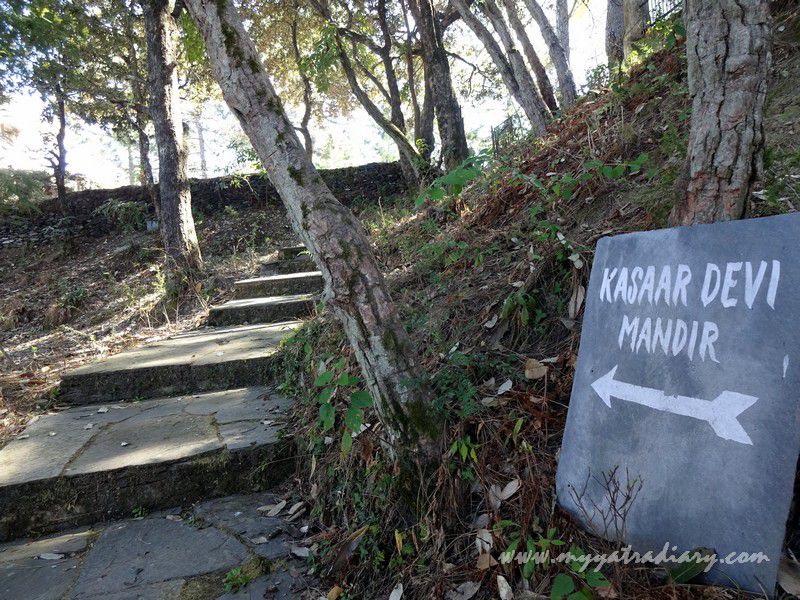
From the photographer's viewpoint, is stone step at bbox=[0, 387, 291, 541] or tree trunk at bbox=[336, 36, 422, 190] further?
tree trunk at bbox=[336, 36, 422, 190]

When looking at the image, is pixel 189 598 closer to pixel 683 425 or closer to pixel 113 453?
pixel 113 453

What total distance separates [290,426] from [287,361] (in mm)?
753

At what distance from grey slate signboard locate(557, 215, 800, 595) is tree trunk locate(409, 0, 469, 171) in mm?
5529

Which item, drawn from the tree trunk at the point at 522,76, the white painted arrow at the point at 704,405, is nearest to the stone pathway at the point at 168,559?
the white painted arrow at the point at 704,405

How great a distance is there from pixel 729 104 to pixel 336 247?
1474mm

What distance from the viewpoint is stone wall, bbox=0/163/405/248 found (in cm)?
988

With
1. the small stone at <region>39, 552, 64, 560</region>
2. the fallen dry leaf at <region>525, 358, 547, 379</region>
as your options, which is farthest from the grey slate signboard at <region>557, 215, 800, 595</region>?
the small stone at <region>39, 552, 64, 560</region>

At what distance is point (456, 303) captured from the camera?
2.73 m

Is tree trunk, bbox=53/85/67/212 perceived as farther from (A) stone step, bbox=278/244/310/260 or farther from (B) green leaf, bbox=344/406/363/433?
(B) green leaf, bbox=344/406/363/433

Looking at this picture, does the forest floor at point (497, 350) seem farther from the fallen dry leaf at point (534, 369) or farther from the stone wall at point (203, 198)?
the stone wall at point (203, 198)

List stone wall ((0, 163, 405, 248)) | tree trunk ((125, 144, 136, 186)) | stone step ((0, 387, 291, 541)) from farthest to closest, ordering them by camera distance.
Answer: tree trunk ((125, 144, 136, 186)) < stone wall ((0, 163, 405, 248)) < stone step ((0, 387, 291, 541))

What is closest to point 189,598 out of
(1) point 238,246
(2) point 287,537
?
(2) point 287,537

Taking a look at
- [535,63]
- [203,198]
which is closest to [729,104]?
[535,63]

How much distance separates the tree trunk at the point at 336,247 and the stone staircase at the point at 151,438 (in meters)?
1.10
